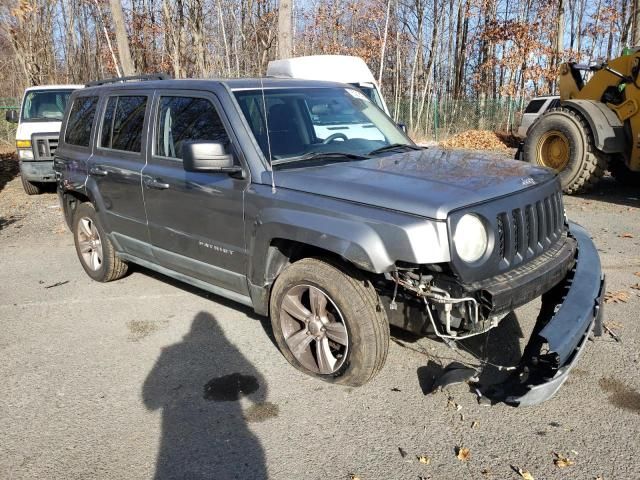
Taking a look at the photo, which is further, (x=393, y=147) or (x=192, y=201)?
(x=393, y=147)

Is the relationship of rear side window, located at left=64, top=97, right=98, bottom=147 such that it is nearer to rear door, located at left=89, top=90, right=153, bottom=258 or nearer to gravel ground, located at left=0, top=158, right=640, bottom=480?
rear door, located at left=89, top=90, right=153, bottom=258

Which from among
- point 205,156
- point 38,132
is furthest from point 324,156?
point 38,132

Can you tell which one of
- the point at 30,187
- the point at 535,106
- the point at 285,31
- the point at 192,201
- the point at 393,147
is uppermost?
the point at 285,31

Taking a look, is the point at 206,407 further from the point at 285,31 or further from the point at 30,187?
the point at 285,31

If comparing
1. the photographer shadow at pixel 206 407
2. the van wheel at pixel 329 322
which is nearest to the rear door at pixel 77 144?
the photographer shadow at pixel 206 407

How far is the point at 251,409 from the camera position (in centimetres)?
340

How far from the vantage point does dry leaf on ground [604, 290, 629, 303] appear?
483 cm

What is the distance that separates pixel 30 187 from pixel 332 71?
6.50m

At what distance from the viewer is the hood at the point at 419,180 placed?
3.00 meters

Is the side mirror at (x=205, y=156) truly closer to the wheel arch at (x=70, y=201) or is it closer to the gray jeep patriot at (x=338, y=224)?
the gray jeep patriot at (x=338, y=224)

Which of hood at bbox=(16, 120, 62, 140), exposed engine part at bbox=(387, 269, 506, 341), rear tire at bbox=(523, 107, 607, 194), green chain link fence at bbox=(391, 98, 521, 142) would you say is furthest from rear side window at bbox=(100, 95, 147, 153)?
green chain link fence at bbox=(391, 98, 521, 142)

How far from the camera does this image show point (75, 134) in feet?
18.7

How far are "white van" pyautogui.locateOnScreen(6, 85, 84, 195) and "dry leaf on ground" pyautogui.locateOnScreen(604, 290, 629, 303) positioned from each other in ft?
30.3

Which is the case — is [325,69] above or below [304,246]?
above
